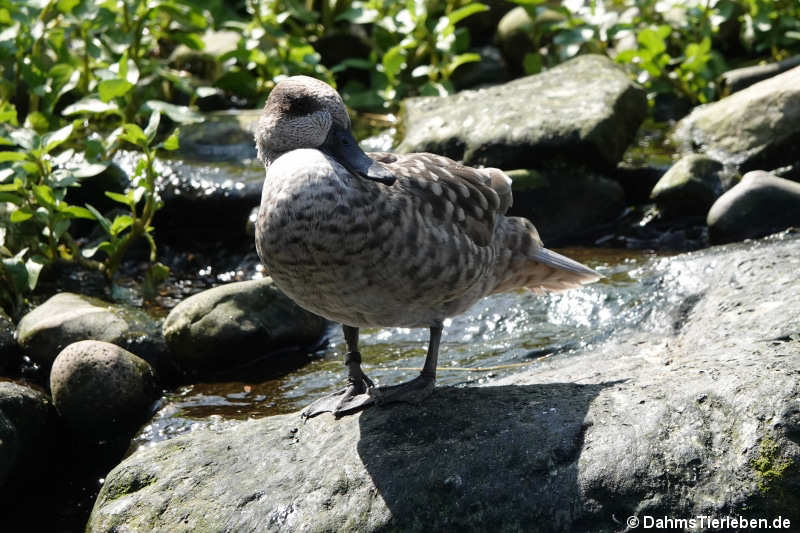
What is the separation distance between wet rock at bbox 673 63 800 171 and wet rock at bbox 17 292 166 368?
14.0 feet

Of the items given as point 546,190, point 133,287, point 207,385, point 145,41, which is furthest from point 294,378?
point 145,41

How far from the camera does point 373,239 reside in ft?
11.6

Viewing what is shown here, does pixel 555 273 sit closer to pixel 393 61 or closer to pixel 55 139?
pixel 55 139

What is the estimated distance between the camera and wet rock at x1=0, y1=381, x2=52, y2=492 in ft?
15.0

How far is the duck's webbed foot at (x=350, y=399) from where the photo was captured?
398 centimetres

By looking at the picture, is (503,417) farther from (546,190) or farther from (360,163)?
(546,190)

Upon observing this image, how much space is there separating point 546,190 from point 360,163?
135 inches

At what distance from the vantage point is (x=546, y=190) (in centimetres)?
692

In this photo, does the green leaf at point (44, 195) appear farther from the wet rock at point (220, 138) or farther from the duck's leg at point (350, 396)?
the duck's leg at point (350, 396)

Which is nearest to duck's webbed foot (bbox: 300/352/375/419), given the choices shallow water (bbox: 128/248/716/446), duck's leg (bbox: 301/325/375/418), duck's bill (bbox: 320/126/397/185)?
duck's leg (bbox: 301/325/375/418)

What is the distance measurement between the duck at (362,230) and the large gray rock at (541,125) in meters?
2.64

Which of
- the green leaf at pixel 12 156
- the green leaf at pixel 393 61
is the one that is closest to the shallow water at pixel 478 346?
the green leaf at pixel 12 156

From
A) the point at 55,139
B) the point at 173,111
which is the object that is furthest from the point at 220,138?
the point at 55,139

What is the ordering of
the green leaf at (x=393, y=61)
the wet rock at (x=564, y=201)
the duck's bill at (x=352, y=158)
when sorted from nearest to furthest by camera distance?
1. the duck's bill at (x=352, y=158)
2. the wet rock at (x=564, y=201)
3. the green leaf at (x=393, y=61)
